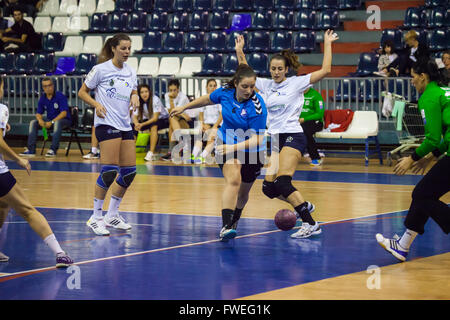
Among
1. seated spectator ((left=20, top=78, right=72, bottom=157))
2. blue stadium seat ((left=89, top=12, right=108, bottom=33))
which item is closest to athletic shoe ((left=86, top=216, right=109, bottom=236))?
seated spectator ((left=20, top=78, right=72, bottom=157))

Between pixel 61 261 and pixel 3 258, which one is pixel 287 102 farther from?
pixel 3 258

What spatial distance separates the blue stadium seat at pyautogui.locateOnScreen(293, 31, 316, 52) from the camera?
19844 mm

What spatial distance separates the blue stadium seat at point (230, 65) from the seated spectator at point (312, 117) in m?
4.04

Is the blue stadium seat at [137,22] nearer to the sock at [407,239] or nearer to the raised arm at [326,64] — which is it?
the raised arm at [326,64]

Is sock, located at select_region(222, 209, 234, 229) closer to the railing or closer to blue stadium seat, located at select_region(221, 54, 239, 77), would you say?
the railing

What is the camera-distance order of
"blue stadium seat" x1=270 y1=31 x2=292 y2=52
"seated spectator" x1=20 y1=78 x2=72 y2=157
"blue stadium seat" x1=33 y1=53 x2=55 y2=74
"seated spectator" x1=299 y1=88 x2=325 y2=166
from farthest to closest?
"blue stadium seat" x1=33 y1=53 x2=55 y2=74 < "blue stadium seat" x1=270 y1=31 x2=292 y2=52 < "seated spectator" x1=20 y1=78 x2=72 y2=157 < "seated spectator" x1=299 y1=88 x2=325 y2=166

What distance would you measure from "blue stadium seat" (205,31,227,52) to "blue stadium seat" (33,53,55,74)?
4.69 metres

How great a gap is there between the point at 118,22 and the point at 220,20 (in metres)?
3.30

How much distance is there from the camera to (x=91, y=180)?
13.8 meters

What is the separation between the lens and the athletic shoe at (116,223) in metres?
8.98

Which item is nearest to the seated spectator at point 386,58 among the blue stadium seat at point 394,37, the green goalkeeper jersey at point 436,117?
the blue stadium seat at point 394,37

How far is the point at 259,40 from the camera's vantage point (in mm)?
20391

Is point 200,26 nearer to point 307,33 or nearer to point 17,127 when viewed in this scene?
point 307,33
